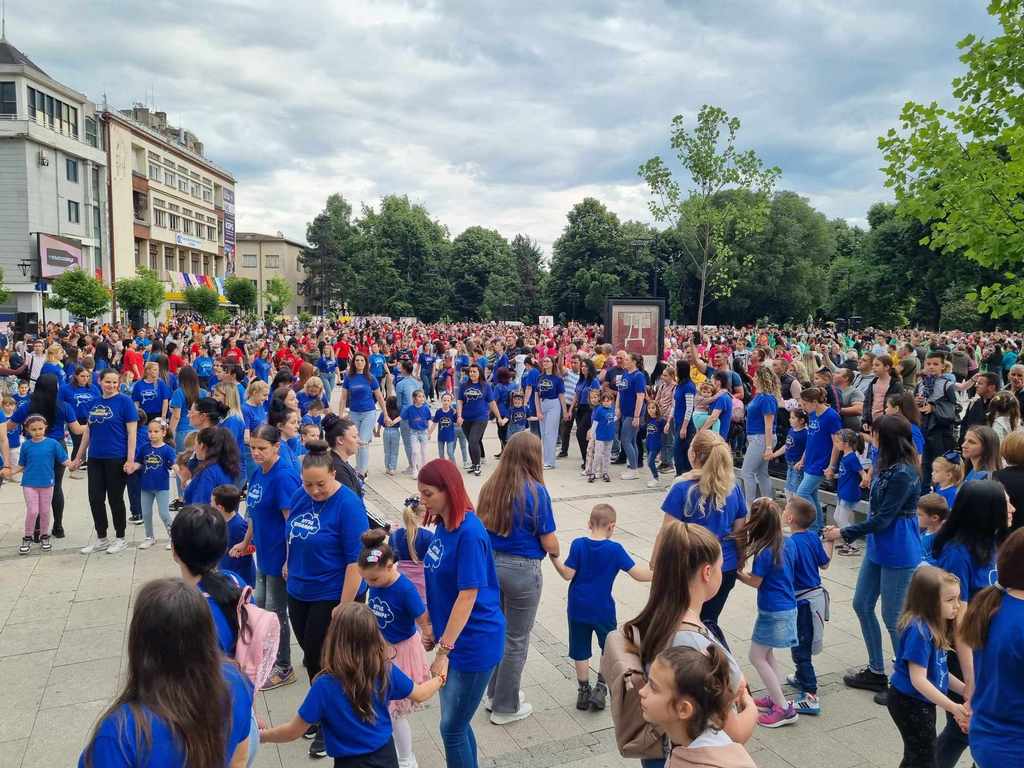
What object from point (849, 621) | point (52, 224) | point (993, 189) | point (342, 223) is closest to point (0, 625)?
point (849, 621)

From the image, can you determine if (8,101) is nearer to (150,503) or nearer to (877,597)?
(150,503)

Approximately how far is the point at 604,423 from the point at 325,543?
7290mm

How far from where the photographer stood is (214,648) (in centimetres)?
196

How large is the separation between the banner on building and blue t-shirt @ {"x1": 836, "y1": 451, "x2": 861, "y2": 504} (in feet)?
135

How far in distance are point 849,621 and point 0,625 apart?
22.7 feet

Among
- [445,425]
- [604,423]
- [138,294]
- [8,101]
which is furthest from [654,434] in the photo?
[8,101]

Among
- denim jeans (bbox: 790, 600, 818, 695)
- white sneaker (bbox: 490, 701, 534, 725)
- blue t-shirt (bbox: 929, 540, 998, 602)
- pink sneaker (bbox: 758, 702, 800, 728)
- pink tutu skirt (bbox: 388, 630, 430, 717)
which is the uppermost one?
blue t-shirt (bbox: 929, 540, 998, 602)

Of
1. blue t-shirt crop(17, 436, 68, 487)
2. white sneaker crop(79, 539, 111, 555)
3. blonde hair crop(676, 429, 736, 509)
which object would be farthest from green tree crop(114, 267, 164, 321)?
blonde hair crop(676, 429, 736, 509)

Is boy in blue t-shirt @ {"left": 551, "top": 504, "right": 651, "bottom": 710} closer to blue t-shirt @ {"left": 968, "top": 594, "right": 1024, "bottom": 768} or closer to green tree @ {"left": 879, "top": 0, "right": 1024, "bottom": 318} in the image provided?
blue t-shirt @ {"left": 968, "top": 594, "right": 1024, "bottom": 768}

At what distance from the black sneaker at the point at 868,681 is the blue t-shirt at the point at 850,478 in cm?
218

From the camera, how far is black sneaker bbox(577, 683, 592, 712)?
452 centimetres

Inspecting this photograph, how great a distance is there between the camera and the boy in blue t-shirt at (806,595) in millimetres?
4488

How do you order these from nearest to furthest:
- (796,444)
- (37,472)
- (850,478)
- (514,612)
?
(514,612) < (850,478) < (37,472) < (796,444)

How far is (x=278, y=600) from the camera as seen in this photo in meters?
4.62
